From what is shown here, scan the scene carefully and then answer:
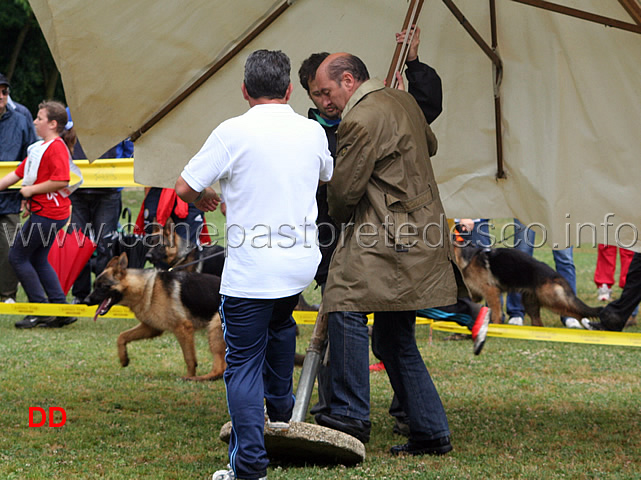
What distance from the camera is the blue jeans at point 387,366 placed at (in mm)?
4523

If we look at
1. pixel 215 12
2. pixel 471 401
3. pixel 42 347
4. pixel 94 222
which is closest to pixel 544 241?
pixel 471 401

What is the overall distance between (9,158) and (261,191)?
26.8ft

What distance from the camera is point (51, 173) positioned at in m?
9.23

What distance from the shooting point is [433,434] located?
188 inches

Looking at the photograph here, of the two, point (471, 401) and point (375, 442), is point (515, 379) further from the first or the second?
point (375, 442)

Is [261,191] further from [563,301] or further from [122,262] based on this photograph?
[563,301]

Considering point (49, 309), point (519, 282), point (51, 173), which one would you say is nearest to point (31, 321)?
point (49, 309)

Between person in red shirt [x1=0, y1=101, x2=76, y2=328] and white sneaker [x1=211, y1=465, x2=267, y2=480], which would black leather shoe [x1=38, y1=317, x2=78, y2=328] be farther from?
white sneaker [x1=211, y1=465, x2=267, y2=480]

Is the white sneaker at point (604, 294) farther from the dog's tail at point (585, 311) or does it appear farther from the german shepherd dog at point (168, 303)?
the german shepherd dog at point (168, 303)

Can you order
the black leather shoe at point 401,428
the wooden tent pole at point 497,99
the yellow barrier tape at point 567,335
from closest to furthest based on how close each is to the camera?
1. the black leather shoe at point 401,428
2. the wooden tent pole at point 497,99
3. the yellow barrier tape at point 567,335

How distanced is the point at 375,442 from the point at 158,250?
5.29 metres

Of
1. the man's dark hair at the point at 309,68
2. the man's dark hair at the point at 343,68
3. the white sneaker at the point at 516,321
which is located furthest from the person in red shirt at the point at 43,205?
the man's dark hair at the point at 343,68

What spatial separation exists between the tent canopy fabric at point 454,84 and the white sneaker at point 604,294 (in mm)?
6579

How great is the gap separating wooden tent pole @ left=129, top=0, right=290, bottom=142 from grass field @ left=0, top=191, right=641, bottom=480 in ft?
6.51
